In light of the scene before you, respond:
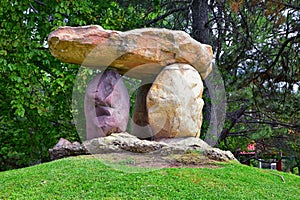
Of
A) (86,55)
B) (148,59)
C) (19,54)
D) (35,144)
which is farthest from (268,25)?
(35,144)

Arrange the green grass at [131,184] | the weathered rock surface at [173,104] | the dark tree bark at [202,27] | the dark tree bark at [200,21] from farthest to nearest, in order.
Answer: the dark tree bark at [200,21] → the dark tree bark at [202,27] → the weathered rock surface at [173,104] → the green grass at [131,184]

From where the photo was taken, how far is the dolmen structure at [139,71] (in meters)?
5.71

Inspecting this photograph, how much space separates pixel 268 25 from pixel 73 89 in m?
4.88

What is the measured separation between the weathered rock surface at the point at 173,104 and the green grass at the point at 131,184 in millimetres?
1030

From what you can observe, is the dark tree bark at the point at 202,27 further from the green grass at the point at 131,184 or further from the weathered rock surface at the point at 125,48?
the green grass at the point at 131,184

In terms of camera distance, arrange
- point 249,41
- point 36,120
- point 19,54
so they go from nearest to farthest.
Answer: point 19,54 < point 249,41 < point 36,120

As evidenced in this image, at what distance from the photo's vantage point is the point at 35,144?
9266 mm

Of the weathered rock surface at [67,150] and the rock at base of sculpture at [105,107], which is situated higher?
the rock at base of sculpture at [105,107]

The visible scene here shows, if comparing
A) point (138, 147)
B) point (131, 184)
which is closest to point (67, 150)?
point (138, 147)

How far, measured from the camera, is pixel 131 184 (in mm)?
4418

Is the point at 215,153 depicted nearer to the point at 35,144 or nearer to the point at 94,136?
the point at 94,136

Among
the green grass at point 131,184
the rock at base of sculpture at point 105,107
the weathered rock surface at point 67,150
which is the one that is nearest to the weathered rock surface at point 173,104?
the rock at base of sculpture at point 105,107

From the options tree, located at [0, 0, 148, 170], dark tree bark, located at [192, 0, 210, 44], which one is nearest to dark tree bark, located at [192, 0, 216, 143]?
dark tree bark, located at [192, 0, 210, 44]

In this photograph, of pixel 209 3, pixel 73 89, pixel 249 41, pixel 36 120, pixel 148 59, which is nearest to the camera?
pixel 148 59
